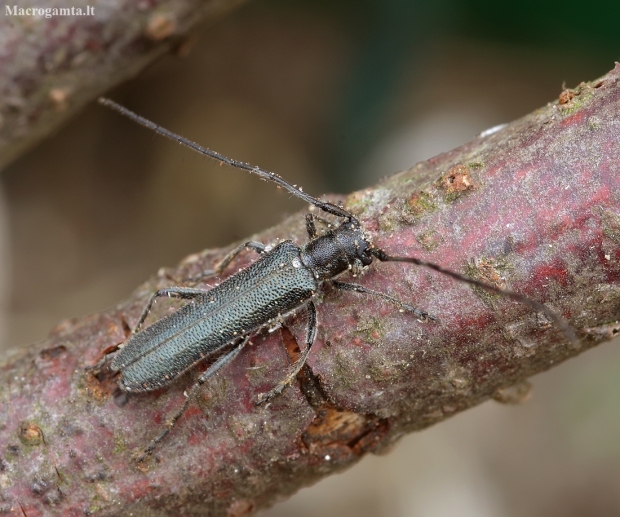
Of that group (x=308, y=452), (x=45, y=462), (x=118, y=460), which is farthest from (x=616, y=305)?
(x=45, y=462)

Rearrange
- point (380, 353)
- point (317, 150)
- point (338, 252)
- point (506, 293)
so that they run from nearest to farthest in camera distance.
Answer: point (506, 293), point (380, 353), point (338, 252), point (317, 150)

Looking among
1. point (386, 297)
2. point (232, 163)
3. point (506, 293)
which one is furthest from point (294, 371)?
point (232, 163)

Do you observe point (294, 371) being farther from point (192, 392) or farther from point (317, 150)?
point (317, 150)

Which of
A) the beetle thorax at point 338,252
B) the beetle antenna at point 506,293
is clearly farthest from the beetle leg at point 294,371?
the beetle antenna at point 506,293

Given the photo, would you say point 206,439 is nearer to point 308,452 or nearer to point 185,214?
point 308,452

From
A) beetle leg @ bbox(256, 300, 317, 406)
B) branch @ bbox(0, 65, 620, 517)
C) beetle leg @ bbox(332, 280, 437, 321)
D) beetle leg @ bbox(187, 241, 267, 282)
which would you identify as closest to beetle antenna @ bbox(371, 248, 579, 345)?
branch @ bbox(0, 65, 620, 517)

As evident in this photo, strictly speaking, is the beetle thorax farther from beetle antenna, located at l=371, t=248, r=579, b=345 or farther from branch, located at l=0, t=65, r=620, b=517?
beetle antenna, located at l=371, t=248, r=579, b=345
